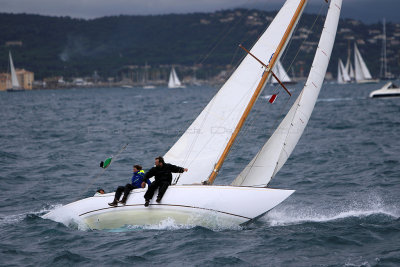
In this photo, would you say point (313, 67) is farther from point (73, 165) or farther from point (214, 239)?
point (73, 165)

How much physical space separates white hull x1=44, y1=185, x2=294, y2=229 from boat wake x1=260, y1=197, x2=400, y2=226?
1.29 metres

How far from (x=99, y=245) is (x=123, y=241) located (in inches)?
20.3

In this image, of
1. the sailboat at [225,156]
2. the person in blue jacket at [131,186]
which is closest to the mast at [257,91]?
the sailboat at [225,156]

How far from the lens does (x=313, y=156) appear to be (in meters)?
24.9

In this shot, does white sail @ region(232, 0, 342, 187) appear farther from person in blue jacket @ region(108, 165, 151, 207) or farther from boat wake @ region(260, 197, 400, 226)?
person in blue jacket @ region(108, 165, 151, 207)

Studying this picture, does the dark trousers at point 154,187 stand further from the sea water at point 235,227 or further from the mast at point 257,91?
the mast at point 257,91

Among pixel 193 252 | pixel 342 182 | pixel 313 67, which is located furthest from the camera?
pixel 342 182

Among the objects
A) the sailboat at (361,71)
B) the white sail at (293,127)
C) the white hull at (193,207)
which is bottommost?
the sailboat at (361,71)

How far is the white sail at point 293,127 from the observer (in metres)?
14.2

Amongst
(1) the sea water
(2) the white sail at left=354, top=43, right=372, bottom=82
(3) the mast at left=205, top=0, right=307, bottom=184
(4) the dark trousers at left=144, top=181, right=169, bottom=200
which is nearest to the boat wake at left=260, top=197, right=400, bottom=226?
(1) the sea water

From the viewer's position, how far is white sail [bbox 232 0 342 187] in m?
14.2

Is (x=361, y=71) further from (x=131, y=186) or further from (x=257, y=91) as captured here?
(x=131, y=186)

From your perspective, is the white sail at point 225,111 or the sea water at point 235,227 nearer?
the sea water at point 235,227

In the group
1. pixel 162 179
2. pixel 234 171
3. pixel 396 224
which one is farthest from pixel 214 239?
pixel 234 171
